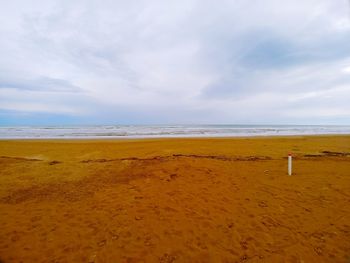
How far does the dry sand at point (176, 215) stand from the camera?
12.3ft

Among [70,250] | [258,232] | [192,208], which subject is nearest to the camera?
[70,250]

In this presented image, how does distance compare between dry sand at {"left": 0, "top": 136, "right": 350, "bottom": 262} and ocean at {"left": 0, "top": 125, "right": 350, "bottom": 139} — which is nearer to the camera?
dry sand at {"left": 0, "top": 136, "right": 350, "bottom": 262}

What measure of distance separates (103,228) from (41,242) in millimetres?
1119

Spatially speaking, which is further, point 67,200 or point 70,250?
point 67,200

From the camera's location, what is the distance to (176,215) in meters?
5.04

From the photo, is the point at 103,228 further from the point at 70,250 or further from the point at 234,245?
the point at 234,245

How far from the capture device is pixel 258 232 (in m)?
4.33

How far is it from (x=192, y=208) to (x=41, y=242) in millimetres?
3287

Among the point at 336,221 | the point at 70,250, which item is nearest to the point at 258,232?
the point at 336,221

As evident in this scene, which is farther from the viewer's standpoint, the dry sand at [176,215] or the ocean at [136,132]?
the ocean at [136,132]

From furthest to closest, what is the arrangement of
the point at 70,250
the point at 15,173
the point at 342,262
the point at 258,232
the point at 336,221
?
the point at 15,173, the point at 336,221, the point at 258,232, the point at 70,250, the point at 342,262

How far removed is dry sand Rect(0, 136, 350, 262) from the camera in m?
3.74

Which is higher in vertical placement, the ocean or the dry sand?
the ocean

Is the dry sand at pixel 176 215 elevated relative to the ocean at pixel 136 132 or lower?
lower
